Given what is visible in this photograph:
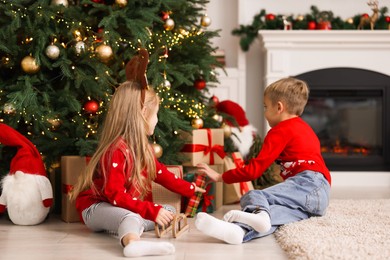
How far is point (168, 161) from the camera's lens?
10.4ft

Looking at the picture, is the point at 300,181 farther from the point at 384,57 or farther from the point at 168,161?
the point at 384,57

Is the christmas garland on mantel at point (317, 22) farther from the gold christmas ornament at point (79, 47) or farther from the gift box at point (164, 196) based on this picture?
the gift box at point (164, 196)

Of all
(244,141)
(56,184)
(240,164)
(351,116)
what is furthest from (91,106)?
(351,116)

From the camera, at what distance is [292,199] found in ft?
8.73

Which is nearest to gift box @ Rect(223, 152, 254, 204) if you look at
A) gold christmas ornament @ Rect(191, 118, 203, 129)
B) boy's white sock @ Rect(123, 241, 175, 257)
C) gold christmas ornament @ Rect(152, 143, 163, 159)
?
gold christmas ornament @ Rect(191, 118, 203, 129)

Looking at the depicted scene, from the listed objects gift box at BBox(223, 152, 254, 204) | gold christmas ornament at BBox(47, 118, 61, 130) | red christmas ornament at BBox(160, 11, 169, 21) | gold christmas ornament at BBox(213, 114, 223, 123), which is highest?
red christmas ornament at BBox(160, 11, 169, 21)

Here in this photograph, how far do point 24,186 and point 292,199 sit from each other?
3.85 ft

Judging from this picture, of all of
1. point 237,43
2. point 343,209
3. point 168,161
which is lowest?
point 343,209

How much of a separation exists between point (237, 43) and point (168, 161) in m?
2.28

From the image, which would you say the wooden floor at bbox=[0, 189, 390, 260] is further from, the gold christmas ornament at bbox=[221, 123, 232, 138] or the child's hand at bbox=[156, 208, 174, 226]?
the gold christmas ornament at bbox=[221, 123, 232, 138]

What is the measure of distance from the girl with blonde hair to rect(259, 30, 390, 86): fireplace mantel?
97.2 inches

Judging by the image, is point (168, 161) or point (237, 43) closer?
point (168, 161)

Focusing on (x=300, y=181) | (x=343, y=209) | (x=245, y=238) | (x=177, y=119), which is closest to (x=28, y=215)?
(x=177, y=119)

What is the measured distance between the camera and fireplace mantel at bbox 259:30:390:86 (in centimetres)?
489
